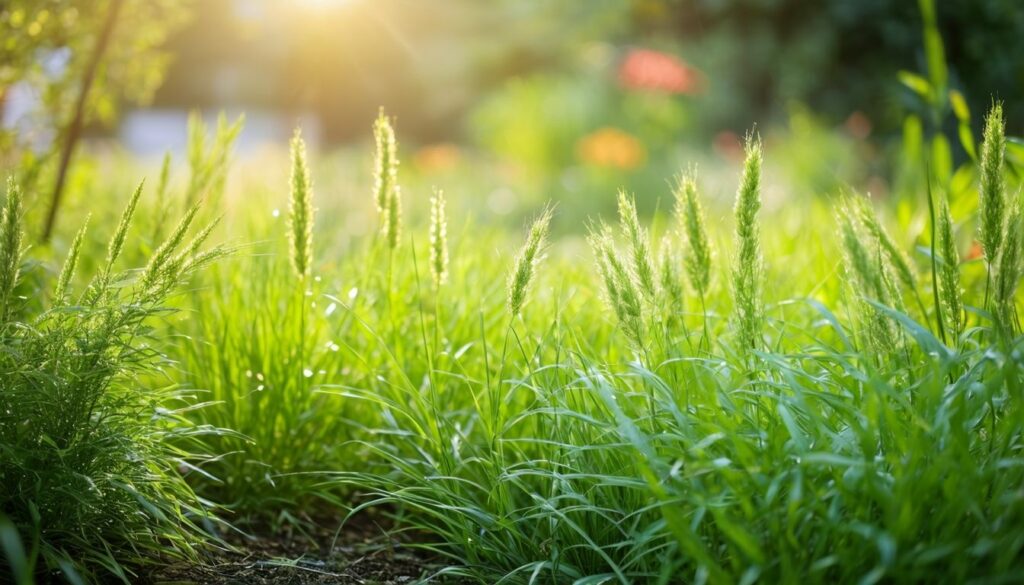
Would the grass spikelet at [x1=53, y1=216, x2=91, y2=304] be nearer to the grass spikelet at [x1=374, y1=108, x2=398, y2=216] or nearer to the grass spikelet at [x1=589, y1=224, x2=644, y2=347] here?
the grass spikelet at [x1=374, y1=108, x2=398, y2=216]

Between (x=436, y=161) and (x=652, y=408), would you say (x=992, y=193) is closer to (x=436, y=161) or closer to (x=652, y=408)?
(x=652, y=408)

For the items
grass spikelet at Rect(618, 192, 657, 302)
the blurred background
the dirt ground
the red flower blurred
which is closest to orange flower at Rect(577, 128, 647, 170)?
the blurred background

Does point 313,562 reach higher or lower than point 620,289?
lower

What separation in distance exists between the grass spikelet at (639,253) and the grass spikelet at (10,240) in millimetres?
1024

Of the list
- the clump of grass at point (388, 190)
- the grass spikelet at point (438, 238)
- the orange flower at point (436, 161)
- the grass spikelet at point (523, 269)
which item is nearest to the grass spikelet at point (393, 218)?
the clump of grass at point (388, 190)

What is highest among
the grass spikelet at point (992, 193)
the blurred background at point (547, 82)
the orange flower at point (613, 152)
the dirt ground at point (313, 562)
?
the blurred background at point (547, 82)

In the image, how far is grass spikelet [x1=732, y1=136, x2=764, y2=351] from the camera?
155 centimetres

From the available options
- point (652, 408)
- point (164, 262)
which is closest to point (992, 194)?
point (652, 408)

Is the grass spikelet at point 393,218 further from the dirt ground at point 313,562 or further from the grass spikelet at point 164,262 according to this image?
the dirt ground at point 313,562

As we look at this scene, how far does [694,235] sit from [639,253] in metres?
0.12

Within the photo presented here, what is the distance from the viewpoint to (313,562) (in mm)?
1814

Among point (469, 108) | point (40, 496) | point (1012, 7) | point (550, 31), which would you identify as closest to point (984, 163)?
point (40, 496)

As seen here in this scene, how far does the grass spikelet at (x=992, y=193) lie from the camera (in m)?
1.45

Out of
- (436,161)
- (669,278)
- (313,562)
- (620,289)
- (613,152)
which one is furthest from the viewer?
(613,152)
